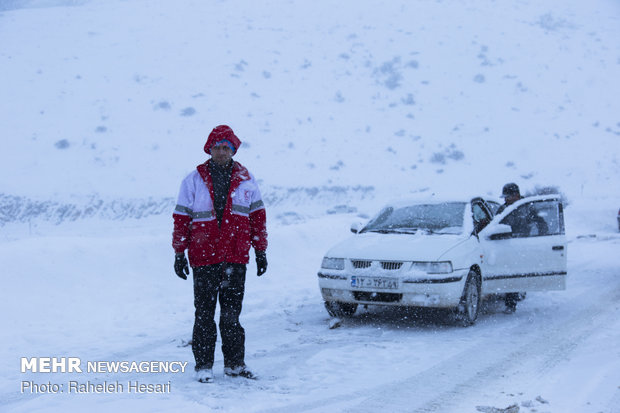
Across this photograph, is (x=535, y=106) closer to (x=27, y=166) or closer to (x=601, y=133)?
(x=601, y=133)

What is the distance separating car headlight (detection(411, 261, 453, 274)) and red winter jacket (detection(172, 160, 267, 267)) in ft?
8.52

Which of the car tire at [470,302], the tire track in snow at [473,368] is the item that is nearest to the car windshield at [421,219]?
the car tire at [470,302]

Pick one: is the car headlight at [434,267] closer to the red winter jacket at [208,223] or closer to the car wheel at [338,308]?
the car wheel at [338,308]

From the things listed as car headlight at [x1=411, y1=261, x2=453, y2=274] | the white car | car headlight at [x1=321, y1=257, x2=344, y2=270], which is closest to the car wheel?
the white car

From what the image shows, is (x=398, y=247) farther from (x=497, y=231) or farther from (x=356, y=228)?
(x=497, y=231)

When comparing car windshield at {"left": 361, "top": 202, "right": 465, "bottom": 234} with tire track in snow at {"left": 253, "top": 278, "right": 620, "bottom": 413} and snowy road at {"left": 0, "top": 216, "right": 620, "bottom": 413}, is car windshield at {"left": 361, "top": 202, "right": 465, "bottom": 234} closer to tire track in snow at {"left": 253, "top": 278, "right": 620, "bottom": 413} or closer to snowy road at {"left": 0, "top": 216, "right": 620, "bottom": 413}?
snowy road at {"left": 0, "top": 216, "right": 620, "bottom": 413}

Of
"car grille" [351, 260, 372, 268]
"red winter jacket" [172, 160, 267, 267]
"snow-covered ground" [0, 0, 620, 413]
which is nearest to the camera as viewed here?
"red winter jacket" [172, 160, 267, 267]

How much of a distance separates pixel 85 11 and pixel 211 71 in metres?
23.1

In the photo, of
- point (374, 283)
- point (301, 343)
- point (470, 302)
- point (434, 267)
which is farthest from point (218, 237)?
point (470, 302)

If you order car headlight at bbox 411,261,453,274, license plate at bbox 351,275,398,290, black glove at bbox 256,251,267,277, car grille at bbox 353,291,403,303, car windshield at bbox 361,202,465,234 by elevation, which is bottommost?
car grille at bbox 353,291,403,303

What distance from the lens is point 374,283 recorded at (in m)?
6.82

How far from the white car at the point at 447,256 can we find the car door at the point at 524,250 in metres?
0.01

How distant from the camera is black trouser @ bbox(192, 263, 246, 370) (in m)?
4.73

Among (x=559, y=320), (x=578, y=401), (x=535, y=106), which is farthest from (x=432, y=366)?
(x=535, y=106)
